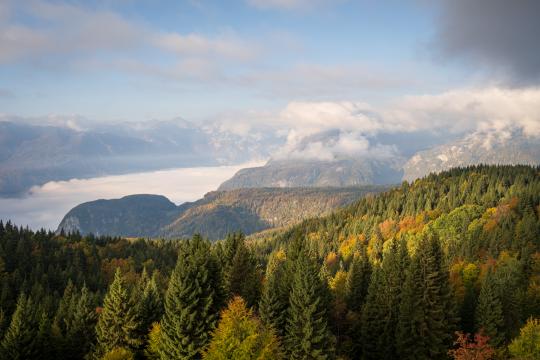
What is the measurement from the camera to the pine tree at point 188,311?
170 feet

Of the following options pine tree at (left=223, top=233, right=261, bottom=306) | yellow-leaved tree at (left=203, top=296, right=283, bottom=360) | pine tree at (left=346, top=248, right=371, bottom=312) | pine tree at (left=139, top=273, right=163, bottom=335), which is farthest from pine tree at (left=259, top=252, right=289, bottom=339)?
pine tree at (left=346, top=248, right=371, bottom=312)

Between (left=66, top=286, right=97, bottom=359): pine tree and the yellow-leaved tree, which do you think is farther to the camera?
(left=66, top=286, right=97, bottom=359): pine tree

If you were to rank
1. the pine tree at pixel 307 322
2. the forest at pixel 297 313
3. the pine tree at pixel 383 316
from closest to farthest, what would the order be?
the forest at pixel 297 313, the pine tree at pixel 307 322, the pine tree at pixel 383 316

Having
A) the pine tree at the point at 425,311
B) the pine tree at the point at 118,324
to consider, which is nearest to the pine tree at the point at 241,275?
the pine tree at the point at 118,324

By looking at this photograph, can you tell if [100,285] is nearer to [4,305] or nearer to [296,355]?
[4,305]

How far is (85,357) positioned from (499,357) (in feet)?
189

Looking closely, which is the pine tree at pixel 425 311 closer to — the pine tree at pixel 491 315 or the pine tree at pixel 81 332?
the pine tree at pixel 491 315

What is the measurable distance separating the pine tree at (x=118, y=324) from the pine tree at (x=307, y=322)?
2037 cm

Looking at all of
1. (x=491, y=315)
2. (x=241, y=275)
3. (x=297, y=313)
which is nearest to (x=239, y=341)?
(x=297, y=313)

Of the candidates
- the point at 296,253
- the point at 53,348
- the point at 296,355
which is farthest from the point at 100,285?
the point at 296,355

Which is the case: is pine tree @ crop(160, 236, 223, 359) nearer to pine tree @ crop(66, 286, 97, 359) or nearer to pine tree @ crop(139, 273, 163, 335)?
pine tree @ crop(139, 273, 163, 335)

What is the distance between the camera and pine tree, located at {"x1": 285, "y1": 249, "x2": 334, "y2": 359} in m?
53.8

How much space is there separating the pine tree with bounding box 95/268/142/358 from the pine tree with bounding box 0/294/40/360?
10.7 metres

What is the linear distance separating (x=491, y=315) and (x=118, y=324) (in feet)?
178
